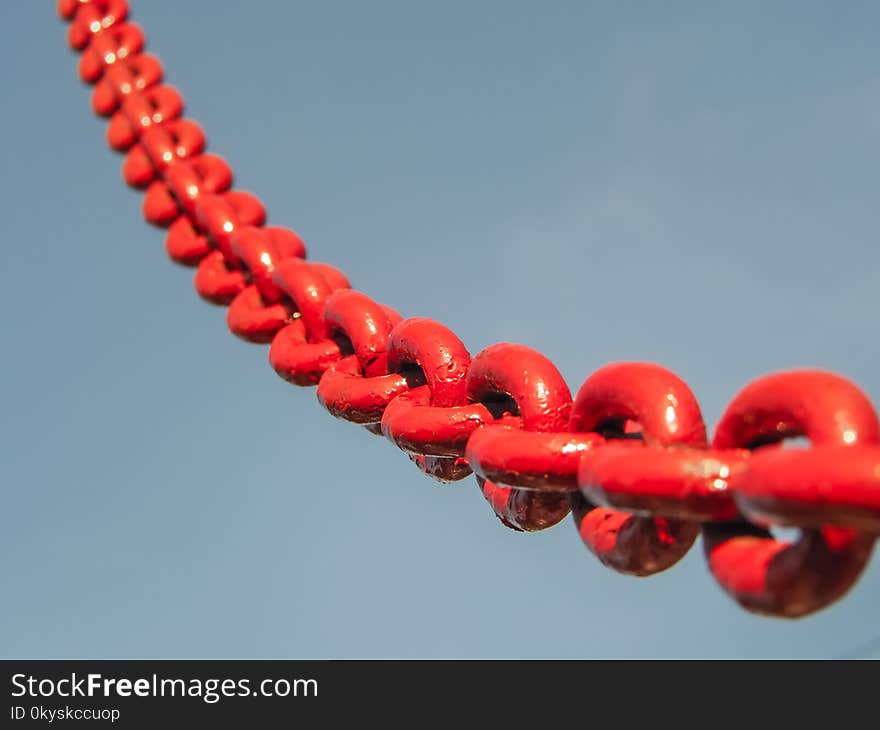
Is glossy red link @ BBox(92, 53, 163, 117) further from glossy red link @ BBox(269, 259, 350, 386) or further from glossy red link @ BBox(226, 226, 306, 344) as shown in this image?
glossy red link @ BBox(269, 259, 350, 386)

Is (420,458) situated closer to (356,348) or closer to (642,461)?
(356,348)

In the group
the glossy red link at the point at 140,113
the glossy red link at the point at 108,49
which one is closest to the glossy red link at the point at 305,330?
the glossy red link at the point at 140,113

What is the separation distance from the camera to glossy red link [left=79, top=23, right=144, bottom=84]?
8.61 feet

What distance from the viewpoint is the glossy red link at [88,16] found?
2.69 m

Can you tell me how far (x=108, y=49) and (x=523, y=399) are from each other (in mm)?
1725

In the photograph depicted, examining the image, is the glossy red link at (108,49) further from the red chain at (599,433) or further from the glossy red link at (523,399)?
the glossy red link at (523,399)

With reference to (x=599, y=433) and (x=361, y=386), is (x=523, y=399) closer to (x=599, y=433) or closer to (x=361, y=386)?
(x=599, y=433)

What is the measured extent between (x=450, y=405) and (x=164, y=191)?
1134 millimetres

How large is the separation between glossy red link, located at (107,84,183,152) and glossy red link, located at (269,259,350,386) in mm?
652

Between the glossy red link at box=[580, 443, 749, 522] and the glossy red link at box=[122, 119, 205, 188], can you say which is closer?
the glossy red link at box=[580, 443, 749, 522]

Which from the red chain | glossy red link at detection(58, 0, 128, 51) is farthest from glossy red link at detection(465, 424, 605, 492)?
glossy red link at detection(58, 0, 128, 51)

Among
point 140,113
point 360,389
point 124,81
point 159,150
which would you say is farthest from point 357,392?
point 124,81

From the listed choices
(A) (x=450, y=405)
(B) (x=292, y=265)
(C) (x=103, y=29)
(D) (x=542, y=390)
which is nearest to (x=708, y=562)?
(D) (x=542, y=390)

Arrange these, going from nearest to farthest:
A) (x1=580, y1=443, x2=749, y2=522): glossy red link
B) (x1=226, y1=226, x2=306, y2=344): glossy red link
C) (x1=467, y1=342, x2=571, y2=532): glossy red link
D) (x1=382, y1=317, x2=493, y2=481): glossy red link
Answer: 1. (x1=580, y1=443, x2=749, y2=522): glossy red link
2. (x1=467, y1=342, x2=571, y2=532): glossy red link
3. (x1=382, y1=317, x2=493, y2=481): glossy red link
4. (x1=226, y1=226, x2=306, y2=344): glossy red link
